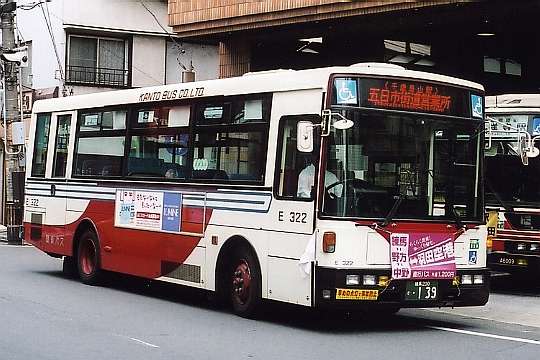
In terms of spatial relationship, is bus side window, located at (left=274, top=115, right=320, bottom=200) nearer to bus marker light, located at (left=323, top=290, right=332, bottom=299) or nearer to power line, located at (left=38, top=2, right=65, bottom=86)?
bus marker light, located at (left=323, top=290, right=332, bottom=299)

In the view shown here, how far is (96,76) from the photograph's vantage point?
1315 inches

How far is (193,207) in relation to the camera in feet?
45.0

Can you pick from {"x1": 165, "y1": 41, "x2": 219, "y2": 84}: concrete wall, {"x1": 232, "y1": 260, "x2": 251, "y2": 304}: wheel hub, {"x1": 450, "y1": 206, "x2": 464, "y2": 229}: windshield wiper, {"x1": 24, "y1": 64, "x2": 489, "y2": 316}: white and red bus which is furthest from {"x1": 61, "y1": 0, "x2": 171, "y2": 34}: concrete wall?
{"x1": 450, "y1": 206, "x2": 464, "y2": 229}: windshield wiper

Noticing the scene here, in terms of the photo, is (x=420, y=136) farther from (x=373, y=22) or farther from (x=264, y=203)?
(x=373, y=22)

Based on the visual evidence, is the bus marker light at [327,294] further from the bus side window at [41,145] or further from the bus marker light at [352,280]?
the bus side window at [41,145]

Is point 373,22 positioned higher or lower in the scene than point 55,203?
higher

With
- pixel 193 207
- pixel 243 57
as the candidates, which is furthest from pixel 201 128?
pixel 243 57

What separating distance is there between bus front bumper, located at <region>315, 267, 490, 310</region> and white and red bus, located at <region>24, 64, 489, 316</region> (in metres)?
0.02

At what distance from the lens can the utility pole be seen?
2764 cm

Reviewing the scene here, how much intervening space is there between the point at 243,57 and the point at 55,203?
868 cm

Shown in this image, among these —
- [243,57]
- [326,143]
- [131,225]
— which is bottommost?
[131,225]

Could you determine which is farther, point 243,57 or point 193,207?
point 243,57

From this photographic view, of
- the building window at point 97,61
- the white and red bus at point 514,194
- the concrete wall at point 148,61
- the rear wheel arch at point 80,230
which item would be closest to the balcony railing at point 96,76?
the building window at point 97,61

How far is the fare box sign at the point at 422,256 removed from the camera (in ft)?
37.7
